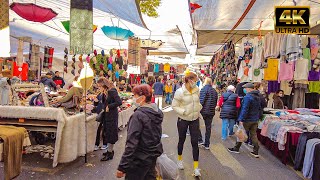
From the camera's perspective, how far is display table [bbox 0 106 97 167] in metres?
5.18

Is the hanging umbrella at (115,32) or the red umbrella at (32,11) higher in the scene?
the red umbrella at (32,11)

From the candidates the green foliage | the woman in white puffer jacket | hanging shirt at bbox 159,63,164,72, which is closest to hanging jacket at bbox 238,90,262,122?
the woman in white puffer jacket

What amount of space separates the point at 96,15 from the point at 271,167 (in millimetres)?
6489

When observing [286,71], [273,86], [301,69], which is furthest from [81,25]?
[273,86]

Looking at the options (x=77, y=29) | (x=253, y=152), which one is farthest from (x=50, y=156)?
(x=253, y=152)

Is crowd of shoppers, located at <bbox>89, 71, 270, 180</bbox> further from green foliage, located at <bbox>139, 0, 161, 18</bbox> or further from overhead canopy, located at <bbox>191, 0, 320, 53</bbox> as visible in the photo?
green foliage, located at <bbox>139, 0, 161, 18</bbox>

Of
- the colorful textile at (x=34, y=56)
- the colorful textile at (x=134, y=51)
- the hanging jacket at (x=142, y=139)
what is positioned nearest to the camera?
the hanging jacket at (x=142, y=139)

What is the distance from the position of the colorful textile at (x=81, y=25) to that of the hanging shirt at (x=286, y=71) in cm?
526

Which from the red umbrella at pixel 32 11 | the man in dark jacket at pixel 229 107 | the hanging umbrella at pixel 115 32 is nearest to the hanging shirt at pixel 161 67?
the hanging umbrella at pixel 115 32

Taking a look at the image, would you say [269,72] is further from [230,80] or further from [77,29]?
[77,29]

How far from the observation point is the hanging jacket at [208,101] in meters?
7.02

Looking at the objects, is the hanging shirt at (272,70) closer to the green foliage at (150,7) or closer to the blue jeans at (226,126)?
the blue jeans at (226,126)

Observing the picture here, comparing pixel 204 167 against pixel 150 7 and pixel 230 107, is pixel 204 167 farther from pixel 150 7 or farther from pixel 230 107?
pixel 150 7

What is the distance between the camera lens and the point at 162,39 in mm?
12578
